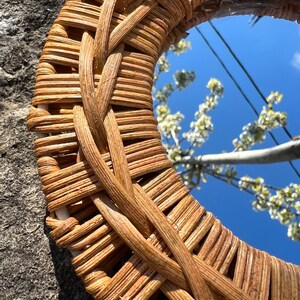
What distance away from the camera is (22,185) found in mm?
529

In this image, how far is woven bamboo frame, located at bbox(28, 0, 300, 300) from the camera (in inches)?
16.1

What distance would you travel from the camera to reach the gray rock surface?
490 millimetres

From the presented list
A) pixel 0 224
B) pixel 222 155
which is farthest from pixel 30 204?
pixel 222 155

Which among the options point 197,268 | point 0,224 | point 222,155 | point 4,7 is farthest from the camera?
point 222,155

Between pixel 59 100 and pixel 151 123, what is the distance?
101mm

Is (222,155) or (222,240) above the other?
(222,155)

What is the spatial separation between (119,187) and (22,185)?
6.2 inches

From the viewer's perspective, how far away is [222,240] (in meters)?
0.44

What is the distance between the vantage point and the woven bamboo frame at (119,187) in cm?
41

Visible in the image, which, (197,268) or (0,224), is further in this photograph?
(0,224)

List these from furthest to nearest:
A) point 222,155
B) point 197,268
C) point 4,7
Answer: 1. point 222,155
2. point 4,7
3. point 197,268

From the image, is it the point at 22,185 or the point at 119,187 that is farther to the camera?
the point at 22,185

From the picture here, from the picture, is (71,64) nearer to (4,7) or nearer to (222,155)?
(4,7)

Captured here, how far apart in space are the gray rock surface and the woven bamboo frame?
3.1 inches
